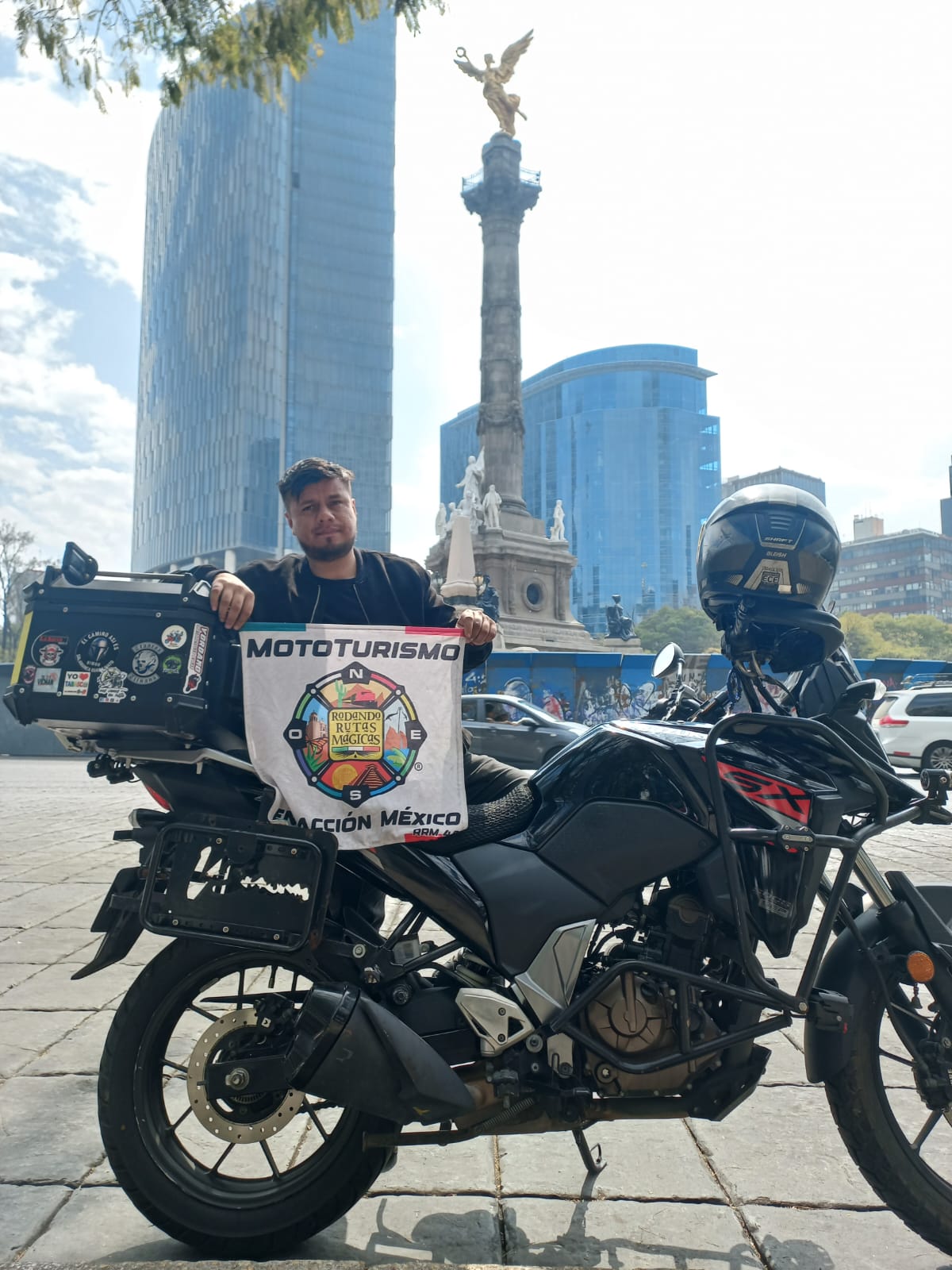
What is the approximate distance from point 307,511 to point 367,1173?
5.70 ft

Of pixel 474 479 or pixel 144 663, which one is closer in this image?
pixel 144 663

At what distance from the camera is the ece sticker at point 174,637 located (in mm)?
1985

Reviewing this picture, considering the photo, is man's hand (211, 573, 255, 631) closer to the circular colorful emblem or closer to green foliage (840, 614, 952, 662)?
the circular colorful emblem

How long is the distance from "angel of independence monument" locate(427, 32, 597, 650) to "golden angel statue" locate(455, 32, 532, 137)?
0.04m

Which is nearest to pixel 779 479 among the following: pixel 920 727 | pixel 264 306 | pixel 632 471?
pixel 632 471

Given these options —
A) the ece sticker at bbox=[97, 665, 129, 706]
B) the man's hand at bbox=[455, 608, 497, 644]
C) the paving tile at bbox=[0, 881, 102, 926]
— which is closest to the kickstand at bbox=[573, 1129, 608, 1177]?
the man's hand at bbox=[455, 608, 497, 644]

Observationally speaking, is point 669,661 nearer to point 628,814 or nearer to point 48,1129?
point 628,814

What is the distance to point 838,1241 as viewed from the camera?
2031mm

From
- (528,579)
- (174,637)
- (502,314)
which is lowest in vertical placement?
(174,637)

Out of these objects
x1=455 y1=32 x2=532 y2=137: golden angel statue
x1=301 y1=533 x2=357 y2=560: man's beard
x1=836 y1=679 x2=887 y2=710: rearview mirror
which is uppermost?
x1=455 y1=32 x2=532 y2=137: golden angel statue

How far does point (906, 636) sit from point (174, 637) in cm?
8291

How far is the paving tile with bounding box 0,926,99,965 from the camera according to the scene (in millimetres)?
4234

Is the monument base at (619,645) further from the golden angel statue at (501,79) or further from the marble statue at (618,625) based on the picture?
the golden angel statue at (501,79)

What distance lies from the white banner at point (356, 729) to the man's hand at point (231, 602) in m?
0.04
